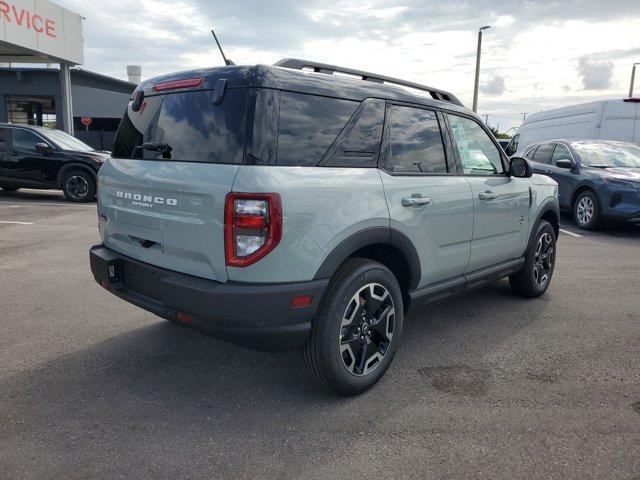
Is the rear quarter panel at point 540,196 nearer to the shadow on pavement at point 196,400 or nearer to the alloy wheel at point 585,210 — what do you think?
the shadow on pavement at point 196,400

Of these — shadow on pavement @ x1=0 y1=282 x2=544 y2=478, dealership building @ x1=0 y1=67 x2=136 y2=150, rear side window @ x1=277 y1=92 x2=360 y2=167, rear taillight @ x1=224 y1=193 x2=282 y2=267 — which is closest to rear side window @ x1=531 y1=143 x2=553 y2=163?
shadow on pavement @ x1=0 y1=282 x2=544 y2=478

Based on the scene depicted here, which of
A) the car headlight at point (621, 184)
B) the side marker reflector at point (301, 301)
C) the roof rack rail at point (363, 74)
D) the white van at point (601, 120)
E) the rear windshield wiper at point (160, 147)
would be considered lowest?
the side marker reflector at point (301, 301)

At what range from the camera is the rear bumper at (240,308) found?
2531 mm

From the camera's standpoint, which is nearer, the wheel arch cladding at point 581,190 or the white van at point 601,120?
the wheel arch cladding at point 581,190

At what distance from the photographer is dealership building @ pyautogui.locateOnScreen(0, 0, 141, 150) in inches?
640

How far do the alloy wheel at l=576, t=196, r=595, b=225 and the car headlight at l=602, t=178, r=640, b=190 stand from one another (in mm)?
498

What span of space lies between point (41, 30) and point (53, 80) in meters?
10.2

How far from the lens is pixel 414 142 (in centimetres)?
349

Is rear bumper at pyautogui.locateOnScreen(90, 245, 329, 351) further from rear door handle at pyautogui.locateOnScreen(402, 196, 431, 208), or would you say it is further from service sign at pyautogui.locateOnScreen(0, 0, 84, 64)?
service sign at pyautogui.locateOnScreen(0, 0, 84, 64)

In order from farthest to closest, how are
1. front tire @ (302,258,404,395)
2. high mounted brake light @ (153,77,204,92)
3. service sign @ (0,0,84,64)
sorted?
service sign @ (0,0,84,64) < high mounted brake light @ (153,77,204,92) < front tire @ (302,258,404,395)

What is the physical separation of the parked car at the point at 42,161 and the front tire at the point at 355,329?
953 centimetres

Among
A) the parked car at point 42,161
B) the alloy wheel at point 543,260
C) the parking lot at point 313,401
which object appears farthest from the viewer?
the parked car at point 42,161

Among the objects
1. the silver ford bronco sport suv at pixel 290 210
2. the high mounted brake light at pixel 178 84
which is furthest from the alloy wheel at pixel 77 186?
the high mounted brake light at pixel 178 84

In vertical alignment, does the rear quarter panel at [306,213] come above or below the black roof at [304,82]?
below
